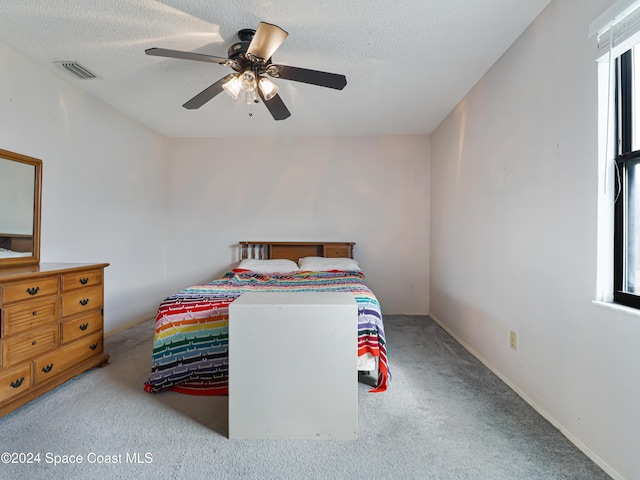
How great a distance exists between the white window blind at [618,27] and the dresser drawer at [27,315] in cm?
335

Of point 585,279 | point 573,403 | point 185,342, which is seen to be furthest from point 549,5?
point 185,342

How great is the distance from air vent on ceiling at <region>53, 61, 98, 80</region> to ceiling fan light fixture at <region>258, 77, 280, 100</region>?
5.22ft

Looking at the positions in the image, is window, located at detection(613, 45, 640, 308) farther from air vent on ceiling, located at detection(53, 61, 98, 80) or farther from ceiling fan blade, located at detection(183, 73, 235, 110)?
air vent on ceiling, located at detection(53, 61, 98, 80)

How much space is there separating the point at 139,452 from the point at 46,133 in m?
2.60

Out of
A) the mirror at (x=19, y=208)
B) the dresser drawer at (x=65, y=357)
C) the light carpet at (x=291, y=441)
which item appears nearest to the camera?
the light carpet at (x=291, y=441)

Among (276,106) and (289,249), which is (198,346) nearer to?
(276,106)

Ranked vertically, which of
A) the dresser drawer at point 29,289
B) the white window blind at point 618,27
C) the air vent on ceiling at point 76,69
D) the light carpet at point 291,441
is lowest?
the light carpet at point 291,441

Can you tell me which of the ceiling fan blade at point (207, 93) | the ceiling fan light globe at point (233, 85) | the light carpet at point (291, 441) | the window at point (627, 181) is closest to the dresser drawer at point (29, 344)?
the light carpet at point (291, 441)

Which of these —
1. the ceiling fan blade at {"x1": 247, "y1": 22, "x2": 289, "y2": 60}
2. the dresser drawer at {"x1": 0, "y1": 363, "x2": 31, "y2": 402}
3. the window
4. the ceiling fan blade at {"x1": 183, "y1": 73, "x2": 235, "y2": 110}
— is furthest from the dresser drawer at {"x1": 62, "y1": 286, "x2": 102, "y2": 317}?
the window

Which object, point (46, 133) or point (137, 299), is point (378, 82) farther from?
point (137, 299)

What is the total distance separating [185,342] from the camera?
209 centimetres

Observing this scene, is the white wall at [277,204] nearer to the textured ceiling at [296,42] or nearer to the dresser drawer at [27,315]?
the textured ceiling at [296,42]

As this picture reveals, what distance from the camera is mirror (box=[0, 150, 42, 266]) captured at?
7.34 feet

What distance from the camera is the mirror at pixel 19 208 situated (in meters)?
2.24
